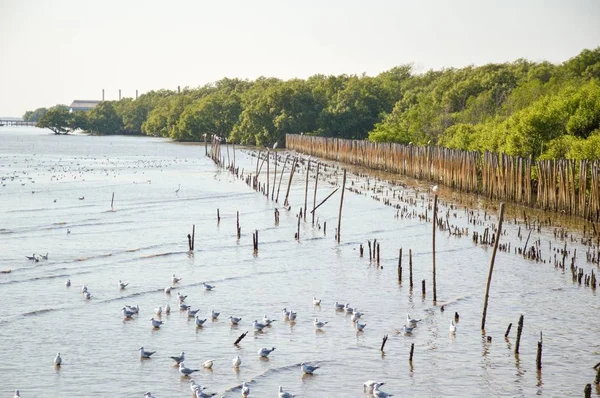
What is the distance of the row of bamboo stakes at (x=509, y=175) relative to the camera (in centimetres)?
3934

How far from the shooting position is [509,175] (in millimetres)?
47344

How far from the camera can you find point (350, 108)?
127 meters

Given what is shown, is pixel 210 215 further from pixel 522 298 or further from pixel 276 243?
pixel 522 298

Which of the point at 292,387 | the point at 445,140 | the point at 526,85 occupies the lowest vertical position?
the point at 292,387

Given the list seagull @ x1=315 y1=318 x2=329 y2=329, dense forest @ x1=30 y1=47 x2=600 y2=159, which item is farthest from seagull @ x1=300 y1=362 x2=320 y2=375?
dense forest @ x1=30 y1=47 x2=600 y2=159

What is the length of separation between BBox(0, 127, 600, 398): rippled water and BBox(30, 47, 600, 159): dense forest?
14.8 m

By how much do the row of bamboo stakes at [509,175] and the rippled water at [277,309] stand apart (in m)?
3.42

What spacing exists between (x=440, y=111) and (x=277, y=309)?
78.0 meters

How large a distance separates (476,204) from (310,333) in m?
27.9

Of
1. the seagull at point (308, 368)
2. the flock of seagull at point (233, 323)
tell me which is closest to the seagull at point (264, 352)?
the flock of seagull at point (233, 323)

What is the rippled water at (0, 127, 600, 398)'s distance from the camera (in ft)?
62.8

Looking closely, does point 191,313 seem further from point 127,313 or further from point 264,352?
point 264,352

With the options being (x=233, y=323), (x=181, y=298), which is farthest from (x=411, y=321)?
(x=181, y=298)

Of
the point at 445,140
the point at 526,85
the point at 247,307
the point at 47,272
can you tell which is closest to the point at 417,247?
the point at 247,307
